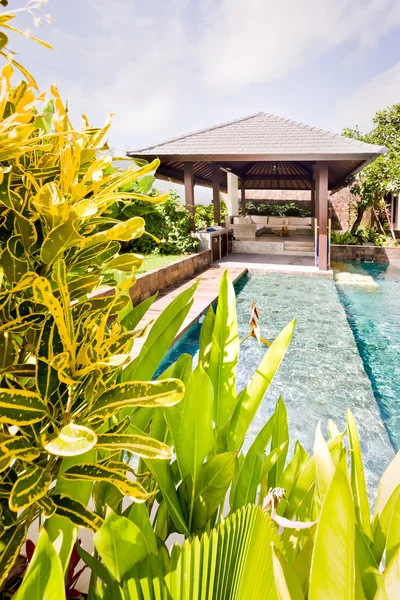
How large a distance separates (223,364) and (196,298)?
6.76 m

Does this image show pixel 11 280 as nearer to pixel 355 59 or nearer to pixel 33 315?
pixel 33 315

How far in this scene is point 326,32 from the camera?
22.9 meters

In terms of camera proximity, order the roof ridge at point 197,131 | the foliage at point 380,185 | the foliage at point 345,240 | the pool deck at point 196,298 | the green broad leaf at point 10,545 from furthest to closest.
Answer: the foliage at point 345,240 → the foliage at point 380,185 → the roof ridge at point 197,131 → the pool deck at point 196,298 → the green broad leaf at point 10,545

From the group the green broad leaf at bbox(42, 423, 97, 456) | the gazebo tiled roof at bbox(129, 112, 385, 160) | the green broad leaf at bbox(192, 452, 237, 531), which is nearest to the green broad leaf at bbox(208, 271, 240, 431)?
the green broad leaf at bbox(192, 452, 237, 531)

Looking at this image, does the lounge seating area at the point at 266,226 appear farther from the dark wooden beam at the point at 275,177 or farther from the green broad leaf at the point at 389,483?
the green broad leaf at the point at 389,483

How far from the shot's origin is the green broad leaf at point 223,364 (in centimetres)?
86

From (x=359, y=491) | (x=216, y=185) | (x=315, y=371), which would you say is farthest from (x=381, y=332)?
(x=216, y=185)

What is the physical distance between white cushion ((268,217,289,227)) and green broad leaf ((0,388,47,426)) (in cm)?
2010

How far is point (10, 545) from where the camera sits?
0.50 meters

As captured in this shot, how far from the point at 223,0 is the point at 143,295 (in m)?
13.0

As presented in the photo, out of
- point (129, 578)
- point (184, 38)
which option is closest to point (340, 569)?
point (129, 578)

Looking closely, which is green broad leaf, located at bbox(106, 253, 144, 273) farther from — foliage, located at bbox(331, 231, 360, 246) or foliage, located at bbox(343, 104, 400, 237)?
foliage, located at bbox(343, 104, 400, 237)

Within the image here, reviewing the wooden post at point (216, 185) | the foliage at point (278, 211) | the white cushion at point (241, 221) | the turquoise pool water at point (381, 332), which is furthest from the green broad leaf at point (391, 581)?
the foliage at point (278, 211)

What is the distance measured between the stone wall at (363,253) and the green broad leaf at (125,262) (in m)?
14.7
